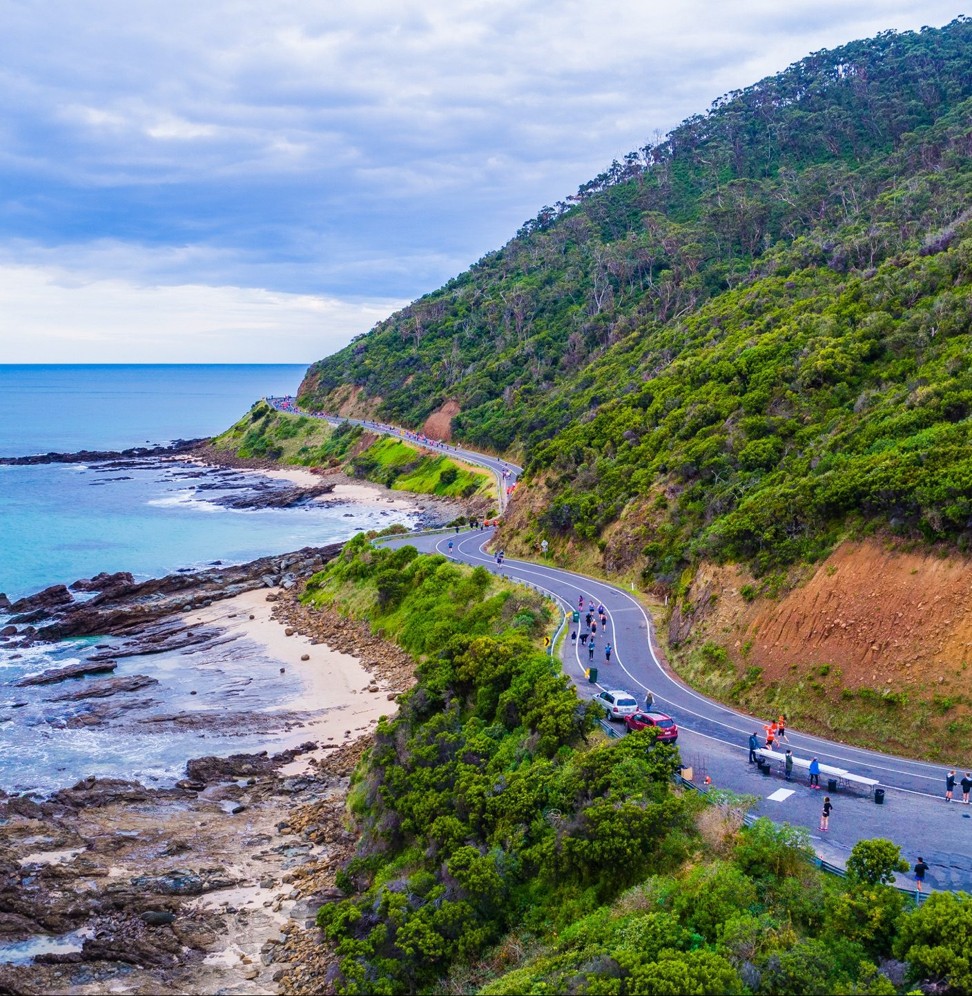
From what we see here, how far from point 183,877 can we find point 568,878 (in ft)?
37.7

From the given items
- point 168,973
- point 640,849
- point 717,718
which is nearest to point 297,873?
point 168,973

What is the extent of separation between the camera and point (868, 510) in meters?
27.4

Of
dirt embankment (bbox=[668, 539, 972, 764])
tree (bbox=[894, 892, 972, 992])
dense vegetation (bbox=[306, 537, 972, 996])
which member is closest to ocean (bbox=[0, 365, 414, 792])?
dense vegetation (bbox=[306, 537, 972, 996])

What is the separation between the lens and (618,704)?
24734mm

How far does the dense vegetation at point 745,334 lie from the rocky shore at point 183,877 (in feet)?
57.7

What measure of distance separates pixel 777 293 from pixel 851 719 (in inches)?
1638

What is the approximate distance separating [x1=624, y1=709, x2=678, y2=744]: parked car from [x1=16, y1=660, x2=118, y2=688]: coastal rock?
91.6ft

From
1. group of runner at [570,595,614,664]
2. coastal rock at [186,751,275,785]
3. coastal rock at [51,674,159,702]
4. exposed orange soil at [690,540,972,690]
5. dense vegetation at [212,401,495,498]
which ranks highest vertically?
dense vegetation at [212,401,495,498]

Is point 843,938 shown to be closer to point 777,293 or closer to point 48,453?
point 777,293

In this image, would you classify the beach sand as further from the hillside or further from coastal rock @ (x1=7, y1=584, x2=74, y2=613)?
the hillside

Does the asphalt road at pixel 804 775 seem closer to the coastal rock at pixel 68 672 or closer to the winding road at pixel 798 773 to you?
the winding road at pixel 798 773

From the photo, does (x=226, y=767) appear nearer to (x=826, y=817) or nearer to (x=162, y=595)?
Result: (x=826, y=817)

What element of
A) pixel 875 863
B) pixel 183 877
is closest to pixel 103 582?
pixel 183 877

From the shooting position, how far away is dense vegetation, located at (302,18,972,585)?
3122 centimetres
